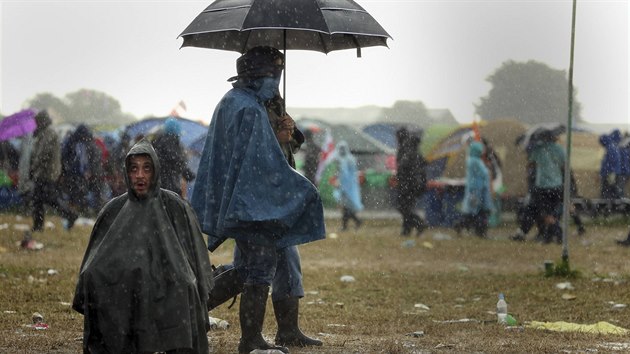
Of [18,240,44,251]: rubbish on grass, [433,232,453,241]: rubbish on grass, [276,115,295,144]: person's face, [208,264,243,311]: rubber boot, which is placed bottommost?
[433,232,453,241]: rubbish on grass

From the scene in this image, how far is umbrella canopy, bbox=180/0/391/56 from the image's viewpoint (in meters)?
7.77

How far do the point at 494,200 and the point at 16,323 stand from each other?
14956 mm

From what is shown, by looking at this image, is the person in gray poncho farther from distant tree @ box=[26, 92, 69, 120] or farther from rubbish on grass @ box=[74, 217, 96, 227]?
distant tree @ box=[26, 92, 69, 120]

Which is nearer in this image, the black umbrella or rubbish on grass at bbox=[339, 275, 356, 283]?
the black umbrella

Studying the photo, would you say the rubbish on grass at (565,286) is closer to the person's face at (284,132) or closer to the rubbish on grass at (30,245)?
the person's face at (284,132)

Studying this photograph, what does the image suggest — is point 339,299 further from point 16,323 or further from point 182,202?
point 182,202

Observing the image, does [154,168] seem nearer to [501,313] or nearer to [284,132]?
[284,132]

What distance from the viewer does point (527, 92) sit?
2716cm

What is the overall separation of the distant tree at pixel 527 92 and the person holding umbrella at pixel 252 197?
19674mm

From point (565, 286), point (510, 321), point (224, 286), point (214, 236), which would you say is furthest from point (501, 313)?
point (214, 236)

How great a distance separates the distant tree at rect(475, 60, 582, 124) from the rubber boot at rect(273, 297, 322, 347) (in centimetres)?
1923

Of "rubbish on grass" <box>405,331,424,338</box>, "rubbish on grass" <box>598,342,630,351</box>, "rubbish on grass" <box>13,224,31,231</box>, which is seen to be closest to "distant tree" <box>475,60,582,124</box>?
"rubbish on grass" <box>13,224,31,231</box>

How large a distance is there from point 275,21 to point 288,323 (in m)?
1.82

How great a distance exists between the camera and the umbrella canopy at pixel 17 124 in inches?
843
